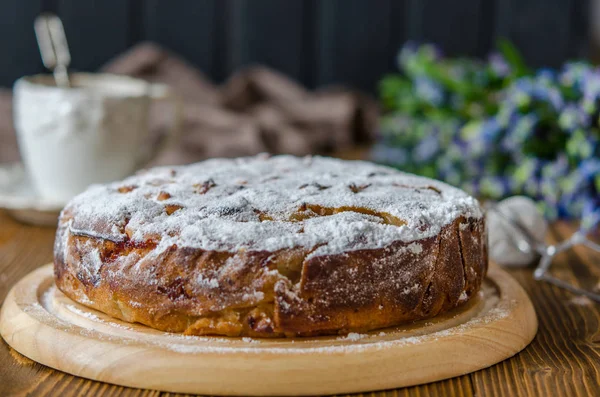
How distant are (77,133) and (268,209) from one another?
826 mm

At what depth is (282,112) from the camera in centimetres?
249

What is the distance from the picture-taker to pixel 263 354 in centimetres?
83

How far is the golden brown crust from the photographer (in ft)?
2.82

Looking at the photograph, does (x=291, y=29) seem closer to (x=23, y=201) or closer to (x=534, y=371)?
(x=23, y=201)

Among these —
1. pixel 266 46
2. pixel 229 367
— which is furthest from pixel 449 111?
pixel 229 367

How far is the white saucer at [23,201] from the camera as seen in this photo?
154cm

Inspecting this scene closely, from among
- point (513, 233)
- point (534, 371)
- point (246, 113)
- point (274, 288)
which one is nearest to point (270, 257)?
point (274, 288)

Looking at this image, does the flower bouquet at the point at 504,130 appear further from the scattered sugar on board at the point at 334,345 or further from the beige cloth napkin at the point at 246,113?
the scattered sugar on board at the point at 334,345

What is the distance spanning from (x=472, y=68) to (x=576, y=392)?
1342 mm

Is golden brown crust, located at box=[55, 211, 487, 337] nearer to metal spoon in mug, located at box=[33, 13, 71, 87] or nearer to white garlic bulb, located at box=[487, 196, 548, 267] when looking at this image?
white garlic bulb, located at box=[487, 196, 548, 267]

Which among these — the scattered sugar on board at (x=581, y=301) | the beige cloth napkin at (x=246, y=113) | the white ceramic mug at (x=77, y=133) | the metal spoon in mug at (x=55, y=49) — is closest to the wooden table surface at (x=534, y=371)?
the scattered sugar on board at (x=581, y=301)

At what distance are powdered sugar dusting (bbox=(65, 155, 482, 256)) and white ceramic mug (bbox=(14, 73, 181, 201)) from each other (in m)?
0.52

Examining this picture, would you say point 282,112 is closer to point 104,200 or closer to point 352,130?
point 352,130

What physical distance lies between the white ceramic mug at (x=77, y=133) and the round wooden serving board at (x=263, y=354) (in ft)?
2.41
